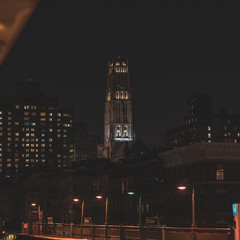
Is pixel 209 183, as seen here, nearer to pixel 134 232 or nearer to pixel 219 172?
pixel 219 172

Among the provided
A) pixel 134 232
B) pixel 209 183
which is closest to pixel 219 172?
pixel 209 183

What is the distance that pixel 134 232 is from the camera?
45.7 metres

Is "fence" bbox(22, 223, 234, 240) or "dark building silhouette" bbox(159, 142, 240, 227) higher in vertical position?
"dark building silhouette" bbox(159, 142, 240, 227)

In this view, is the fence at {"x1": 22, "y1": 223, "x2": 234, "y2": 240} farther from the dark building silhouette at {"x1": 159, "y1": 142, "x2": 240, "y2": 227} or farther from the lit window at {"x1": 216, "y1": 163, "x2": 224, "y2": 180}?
the lit window at {"x1": 216, "y1": 163, "x2": 224, "y2": 180}

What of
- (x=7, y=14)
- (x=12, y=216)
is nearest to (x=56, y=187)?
(x=12, y=216)

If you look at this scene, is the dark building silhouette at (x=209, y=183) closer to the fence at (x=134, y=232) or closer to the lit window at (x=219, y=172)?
the lit window at (x=219, y=172)

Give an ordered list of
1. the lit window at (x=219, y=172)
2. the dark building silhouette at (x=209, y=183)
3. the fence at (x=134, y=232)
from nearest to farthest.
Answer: the fence at (x=134, y=232) → the dark building silhouette at (x=209, y=183) → the lit window at (x=219, y=172)

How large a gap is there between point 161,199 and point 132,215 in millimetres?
13572

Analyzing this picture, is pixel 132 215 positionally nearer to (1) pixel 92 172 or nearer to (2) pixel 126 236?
(1) pixel 92 172

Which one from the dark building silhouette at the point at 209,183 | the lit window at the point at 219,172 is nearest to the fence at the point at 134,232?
the dark building silhouette at the point at 209,183

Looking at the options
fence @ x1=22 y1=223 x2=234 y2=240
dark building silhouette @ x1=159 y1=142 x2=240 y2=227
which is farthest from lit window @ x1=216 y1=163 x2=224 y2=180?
fence @ x1=22 y1=223 x2=234 y2=240

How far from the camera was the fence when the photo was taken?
36666mm

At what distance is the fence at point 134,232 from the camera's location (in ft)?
120

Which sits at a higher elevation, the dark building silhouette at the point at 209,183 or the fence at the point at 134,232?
the dark building silhouette at the point at 209,183
